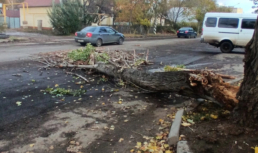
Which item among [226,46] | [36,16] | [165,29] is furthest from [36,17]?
[226,46]

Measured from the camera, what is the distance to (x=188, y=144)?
11.1 feet

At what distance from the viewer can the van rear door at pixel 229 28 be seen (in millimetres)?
Result: 14984

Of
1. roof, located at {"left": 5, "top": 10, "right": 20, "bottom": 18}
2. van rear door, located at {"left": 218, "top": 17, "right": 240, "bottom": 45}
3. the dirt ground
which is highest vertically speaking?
roof, located at {"left": 5, "top": 10, "right": 20, "bottom": 18}

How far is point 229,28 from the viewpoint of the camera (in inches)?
594

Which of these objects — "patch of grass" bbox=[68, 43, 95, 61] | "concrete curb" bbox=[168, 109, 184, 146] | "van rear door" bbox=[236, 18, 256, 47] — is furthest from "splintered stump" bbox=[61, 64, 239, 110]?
"van rear door" bbox=[236, 18, 256, 47]

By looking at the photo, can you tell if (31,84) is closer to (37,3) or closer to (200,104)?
(200,104)

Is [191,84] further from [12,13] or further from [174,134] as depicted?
[12,13]

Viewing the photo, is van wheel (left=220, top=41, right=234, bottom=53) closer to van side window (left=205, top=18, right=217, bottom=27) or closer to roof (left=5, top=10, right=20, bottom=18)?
van side window (left=205, top=18, right=217, bottom=27)

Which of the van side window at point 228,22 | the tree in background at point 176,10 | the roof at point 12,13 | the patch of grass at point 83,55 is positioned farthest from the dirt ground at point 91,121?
the roof at point 12,13

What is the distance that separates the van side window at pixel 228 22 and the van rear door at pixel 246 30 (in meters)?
0.41

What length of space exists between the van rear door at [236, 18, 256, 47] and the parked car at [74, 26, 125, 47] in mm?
9317

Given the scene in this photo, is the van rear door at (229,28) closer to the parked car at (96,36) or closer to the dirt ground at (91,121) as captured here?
the parked car at (96,36)

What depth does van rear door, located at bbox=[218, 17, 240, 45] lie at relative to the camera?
1498 centimetres

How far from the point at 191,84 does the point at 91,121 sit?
208cm
